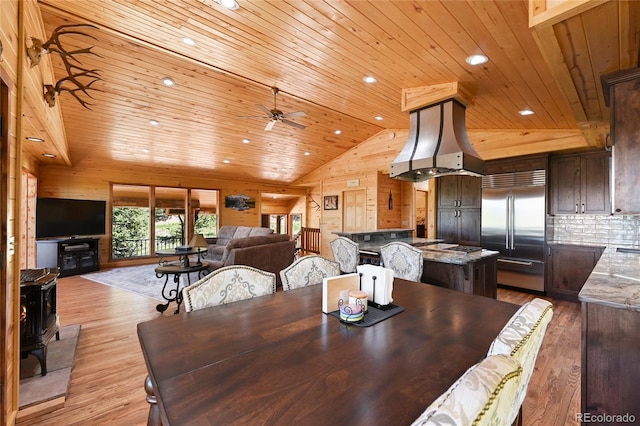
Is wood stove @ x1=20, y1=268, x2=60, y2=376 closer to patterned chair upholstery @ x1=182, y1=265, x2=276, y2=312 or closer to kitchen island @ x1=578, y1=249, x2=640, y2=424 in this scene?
patterned chair upholstery @ x1=182, y1=265, x2=276, y2=312

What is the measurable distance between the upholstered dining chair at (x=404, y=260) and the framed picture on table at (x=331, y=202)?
513 cm

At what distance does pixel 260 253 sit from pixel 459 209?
3.86 m

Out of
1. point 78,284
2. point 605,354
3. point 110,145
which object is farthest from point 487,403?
point 110,145

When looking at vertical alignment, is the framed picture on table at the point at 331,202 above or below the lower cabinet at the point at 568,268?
above

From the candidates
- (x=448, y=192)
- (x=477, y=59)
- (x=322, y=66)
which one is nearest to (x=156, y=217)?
(x=322, y=66)

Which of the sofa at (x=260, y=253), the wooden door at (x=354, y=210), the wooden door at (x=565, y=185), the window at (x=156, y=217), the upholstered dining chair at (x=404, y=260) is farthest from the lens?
the wooden door at (x=354, y=210)

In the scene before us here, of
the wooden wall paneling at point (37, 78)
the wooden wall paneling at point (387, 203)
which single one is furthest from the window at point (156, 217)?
the wooden wall paneling at point (387, 203)

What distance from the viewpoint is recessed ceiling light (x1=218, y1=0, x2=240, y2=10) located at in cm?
222

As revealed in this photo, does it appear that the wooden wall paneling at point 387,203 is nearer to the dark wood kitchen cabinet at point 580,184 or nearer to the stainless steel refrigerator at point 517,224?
the stainless steel refrigerator at point 517,224

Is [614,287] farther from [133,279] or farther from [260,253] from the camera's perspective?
[133,279]

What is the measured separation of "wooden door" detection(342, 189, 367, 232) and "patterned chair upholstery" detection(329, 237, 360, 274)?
12.6 ft

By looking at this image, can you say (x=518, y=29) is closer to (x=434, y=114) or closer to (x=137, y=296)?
(x=434, y=114)

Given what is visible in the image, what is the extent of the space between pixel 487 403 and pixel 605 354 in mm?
1541

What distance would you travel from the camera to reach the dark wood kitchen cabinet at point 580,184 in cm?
422
